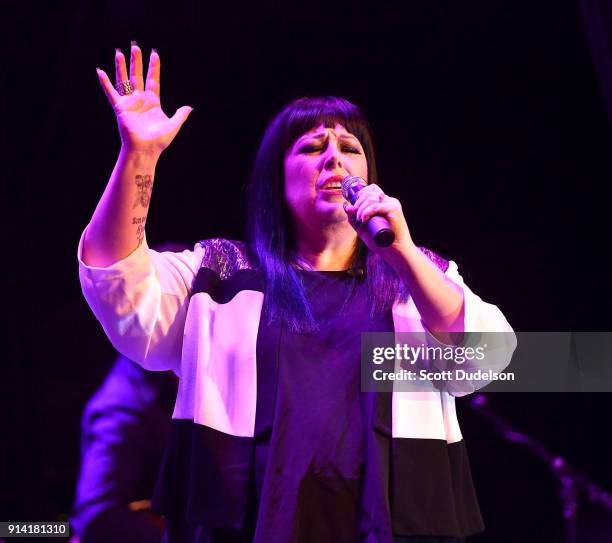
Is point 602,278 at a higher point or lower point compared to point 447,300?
higher

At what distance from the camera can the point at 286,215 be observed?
61.3 inches

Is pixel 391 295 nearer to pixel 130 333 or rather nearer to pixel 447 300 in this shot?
pixel 447 300

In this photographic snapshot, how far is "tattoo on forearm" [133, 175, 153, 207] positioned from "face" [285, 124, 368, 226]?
0.39 m

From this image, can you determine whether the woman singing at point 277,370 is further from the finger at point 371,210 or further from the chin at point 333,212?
the chin at point 333,212

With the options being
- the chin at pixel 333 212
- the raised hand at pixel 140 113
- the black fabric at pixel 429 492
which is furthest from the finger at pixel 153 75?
the black fabric at pixel 429 492

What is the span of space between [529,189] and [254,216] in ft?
5.20

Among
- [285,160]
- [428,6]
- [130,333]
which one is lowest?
[130,333]

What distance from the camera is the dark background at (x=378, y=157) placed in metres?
2.45

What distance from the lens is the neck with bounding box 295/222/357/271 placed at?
148 cm

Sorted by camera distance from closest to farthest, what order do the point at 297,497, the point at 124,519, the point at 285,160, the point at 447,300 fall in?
the point at 297,497 → the point at 447,300 → the point at 285,160 → the point at 124,519

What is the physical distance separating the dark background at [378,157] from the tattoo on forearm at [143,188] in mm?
1364

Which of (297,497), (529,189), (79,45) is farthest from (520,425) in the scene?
(79,45)

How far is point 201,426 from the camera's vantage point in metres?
1.22

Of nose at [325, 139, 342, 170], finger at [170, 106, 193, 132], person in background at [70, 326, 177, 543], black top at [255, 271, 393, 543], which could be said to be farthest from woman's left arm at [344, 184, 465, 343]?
person in background at [70, 326, 177, 543]
